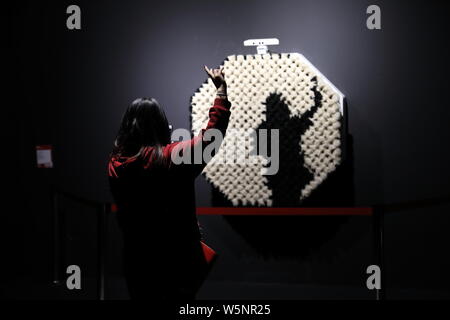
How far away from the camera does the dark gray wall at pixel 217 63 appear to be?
11.4ft

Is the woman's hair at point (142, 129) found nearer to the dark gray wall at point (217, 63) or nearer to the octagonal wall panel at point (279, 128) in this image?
the octagonal wall panel at point (279, 128)

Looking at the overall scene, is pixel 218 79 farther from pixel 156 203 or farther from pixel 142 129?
pixel 156 203

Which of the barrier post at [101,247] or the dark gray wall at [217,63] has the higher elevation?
the dark gray wall at [217,63]

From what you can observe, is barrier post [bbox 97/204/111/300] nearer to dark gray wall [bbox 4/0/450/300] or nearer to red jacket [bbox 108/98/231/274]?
dark gray wall [bbox 4/0/450/300]

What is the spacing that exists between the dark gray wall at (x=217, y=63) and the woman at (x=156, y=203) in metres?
1.55

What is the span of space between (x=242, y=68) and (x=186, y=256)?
170 centimetres

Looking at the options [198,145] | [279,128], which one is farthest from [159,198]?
[279,128]
